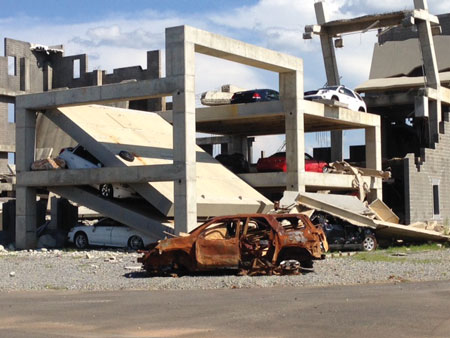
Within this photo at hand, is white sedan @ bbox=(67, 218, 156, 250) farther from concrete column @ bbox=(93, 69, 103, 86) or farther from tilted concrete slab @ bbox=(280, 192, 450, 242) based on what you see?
concrete column @ bbox=(93, 69, 103, 86)

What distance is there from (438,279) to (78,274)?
28.5ft

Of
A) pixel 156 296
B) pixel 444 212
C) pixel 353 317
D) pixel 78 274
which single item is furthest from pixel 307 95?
pixel 353 317

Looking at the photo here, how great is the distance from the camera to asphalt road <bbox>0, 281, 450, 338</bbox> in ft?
35.7

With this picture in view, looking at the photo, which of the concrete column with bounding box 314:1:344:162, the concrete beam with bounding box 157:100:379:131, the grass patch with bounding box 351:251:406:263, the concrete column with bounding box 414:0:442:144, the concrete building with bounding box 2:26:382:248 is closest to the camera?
the grass patch with bounding box 351:251:406:263

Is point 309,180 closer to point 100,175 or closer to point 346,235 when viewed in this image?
point 346,235

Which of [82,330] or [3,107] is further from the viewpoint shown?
[3,107]

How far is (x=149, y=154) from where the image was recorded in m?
31.6

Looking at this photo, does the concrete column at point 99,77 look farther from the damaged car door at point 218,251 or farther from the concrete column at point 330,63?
the damaged car door at point 218,251

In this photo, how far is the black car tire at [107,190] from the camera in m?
30.9

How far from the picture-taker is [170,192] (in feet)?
Answer: 95.7

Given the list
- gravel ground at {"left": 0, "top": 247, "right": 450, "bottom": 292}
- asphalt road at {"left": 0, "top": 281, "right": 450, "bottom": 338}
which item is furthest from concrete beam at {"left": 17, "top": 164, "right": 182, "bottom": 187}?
asphalt road at {"left": 0, "top": 281, "right": 450, "bottom": 338}

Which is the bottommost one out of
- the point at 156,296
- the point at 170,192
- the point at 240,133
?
the point at 156,296

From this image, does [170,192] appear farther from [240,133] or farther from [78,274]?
[240,133]

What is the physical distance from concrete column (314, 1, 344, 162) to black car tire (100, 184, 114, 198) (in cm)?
1719
